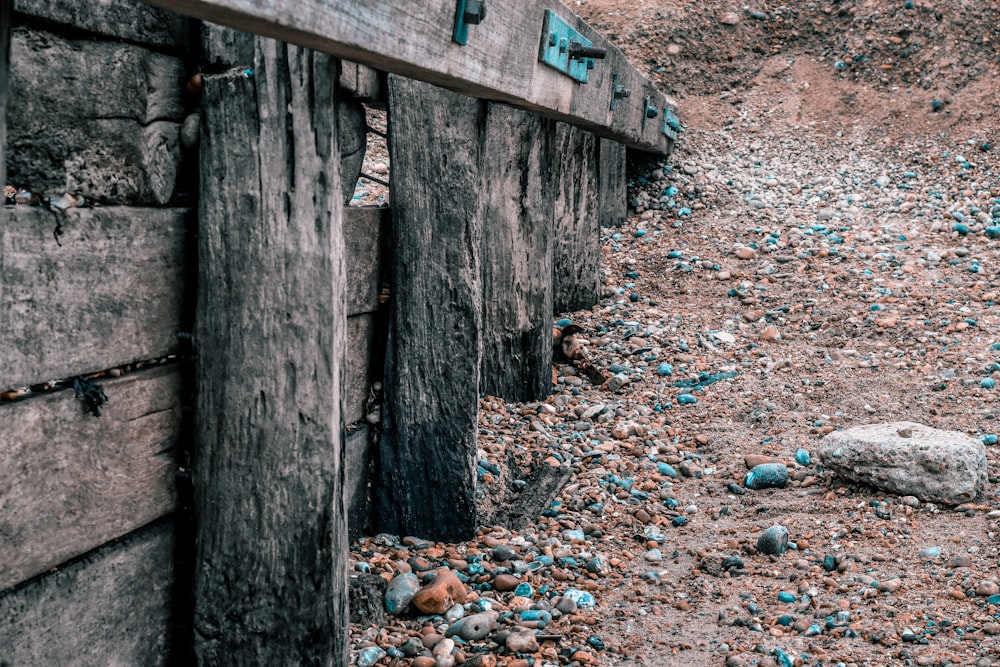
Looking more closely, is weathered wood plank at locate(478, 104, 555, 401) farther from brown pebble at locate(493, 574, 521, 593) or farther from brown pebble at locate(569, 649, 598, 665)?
brown pebble at locate(569, 649, 598, 665)

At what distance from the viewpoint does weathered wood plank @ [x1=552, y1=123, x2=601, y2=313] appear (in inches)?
233

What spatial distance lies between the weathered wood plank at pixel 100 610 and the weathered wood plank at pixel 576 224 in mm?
4192

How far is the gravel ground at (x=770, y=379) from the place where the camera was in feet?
9.50

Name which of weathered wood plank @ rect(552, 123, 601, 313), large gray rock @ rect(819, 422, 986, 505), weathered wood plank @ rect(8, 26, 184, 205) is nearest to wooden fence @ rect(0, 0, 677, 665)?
weathered wood plank @ rect(8, 26, 184, 205)

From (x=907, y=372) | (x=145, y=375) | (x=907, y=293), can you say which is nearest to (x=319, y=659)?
(x=145, y=375)

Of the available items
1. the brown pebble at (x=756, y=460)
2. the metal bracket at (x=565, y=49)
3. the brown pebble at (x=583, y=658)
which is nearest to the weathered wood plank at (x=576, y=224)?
the metal bracket at (x=565, y=49)

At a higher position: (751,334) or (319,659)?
(751,334)

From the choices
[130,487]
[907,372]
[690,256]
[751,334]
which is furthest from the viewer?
[690,256]

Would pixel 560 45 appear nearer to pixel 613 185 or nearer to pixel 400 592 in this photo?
pixel 400 592

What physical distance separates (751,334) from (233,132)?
15.3 feet

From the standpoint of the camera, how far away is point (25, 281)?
1.69m

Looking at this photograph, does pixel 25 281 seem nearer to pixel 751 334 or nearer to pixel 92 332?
pixel 92 332

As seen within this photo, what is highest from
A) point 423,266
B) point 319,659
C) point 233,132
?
point 233,132

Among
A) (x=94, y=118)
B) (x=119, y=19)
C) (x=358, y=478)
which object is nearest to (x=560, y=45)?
(x=358, y=478)
